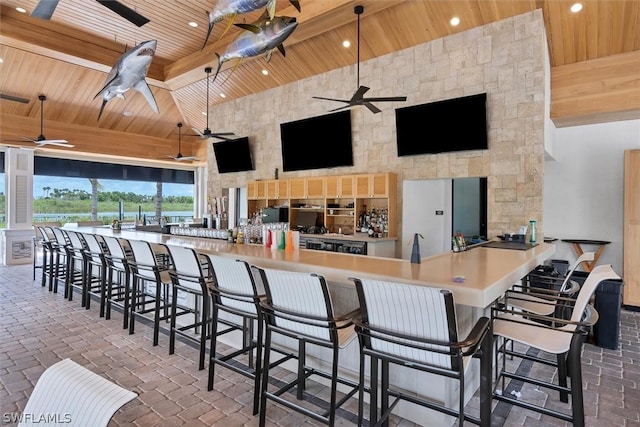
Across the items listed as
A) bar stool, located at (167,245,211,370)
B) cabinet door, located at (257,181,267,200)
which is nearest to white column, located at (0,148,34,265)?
cabinet door, located at (257,181,267,200)

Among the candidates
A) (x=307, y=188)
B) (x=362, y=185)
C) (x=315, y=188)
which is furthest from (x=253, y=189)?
(x=362, y=185)

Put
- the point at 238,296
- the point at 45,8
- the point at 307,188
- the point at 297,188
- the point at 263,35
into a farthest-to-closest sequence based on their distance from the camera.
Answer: the point at 297,188, the point at 307,188, the point at 263,35, the point at 238,296, the point at 45,8

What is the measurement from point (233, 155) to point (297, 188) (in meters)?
2.37

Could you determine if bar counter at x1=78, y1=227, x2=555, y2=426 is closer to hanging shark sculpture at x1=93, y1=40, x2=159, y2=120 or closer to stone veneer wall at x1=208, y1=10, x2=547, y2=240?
stone veneer wall at x1=208, y1=10, x2=547, y2=240

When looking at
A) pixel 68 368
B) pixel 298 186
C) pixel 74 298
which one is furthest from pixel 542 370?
pixel 74 298

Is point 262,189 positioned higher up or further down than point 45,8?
further down

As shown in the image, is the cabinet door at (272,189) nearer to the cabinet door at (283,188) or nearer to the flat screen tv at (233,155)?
the cabinet door at (283,188)

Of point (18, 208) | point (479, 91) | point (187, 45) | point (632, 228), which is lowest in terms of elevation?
point (632, 228)

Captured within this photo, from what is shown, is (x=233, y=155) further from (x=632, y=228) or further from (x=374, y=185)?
(x=632, y=228)

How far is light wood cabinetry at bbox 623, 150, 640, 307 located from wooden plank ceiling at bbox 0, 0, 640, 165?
170 cm

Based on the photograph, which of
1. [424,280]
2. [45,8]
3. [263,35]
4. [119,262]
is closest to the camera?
[424,280]

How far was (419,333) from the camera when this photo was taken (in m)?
1.69

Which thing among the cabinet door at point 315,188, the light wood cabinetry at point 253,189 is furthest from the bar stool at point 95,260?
the cabinet door at point 315,188

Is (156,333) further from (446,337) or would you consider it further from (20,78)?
(20,78)
